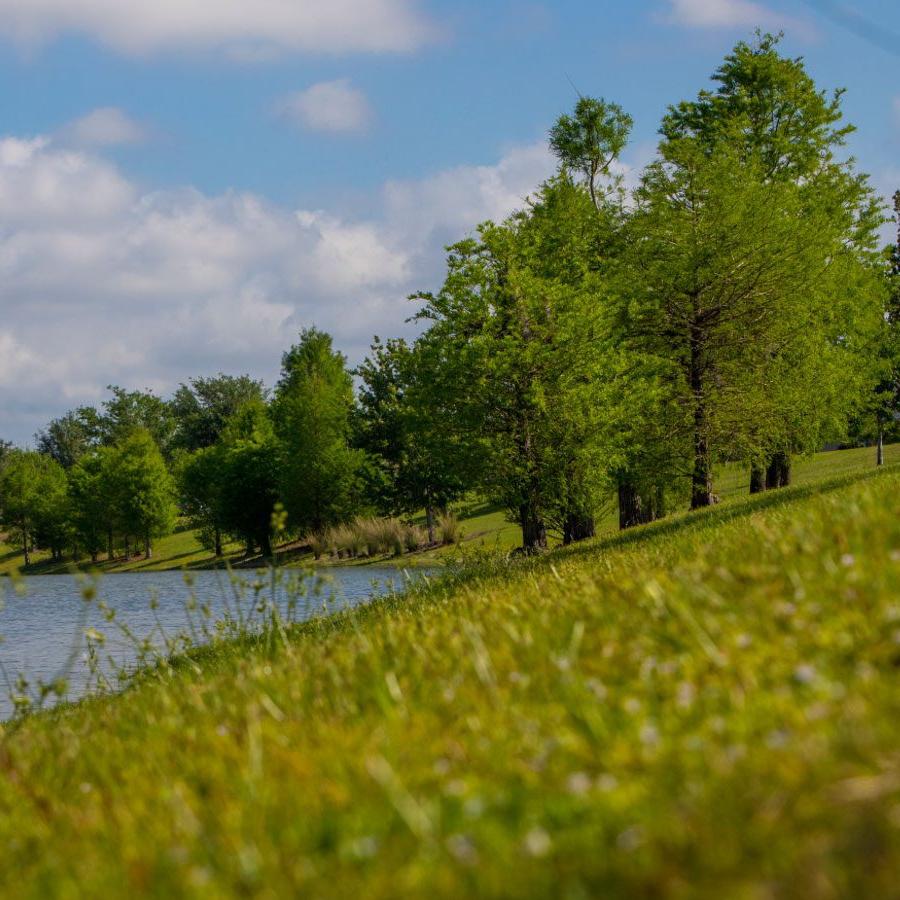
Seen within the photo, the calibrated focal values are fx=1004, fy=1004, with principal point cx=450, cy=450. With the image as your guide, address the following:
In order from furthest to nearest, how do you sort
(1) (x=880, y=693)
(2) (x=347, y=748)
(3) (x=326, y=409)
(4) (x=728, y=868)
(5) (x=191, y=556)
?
1. (5) (x=191, y=556)
2. (3) (x=326, y=409)
3. (2) (x=347, y=748)
4. (1) (x=880, y=693)
5. (4) (x=728, y=868)

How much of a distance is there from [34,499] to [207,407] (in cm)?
4063

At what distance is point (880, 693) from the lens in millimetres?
2729

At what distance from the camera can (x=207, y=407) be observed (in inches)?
4929

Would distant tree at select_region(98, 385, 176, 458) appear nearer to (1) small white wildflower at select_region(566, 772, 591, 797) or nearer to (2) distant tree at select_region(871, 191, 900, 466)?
(2) distant tree at select_region(871, 191, 900, 466)

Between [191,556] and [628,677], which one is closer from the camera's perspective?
[628,677]

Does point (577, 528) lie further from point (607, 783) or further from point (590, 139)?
point (607, 783)

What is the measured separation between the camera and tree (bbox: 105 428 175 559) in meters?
73.1

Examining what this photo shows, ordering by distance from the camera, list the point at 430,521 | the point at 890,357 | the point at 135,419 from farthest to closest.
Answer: the point at 135,419 < the point at 430,521 < the point at 890,357

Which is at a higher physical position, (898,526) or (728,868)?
(898,526)

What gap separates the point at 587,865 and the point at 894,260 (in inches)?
2093

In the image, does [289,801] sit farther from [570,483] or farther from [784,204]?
[784,204]

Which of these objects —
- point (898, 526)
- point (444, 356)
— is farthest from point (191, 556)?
point (898, 526)

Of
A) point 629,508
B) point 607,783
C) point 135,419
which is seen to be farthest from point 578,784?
point 135,419

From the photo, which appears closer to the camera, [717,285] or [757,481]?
[717,285]
